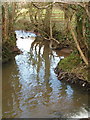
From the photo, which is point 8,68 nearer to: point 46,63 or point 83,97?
point 46,63

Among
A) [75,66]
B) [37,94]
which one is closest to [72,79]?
[75,66]

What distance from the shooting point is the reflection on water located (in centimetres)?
768

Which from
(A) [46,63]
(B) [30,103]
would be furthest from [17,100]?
(A) [46,63]

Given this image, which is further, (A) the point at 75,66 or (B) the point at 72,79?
(A) the point at 75,66

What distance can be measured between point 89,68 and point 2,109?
16.3 ft

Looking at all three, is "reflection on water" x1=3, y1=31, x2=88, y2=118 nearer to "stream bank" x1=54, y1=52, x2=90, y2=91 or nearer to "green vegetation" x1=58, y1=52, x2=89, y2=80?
"stream bank" x1=54, y1=52, x2=90, y2=91

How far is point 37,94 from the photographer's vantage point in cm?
941

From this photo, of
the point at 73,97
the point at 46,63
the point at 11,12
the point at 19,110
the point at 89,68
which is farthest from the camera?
the point at 11,12

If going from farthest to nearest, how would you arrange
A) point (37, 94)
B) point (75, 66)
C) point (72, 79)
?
point (75, 66) < point (72, 79) < point (37, 94)

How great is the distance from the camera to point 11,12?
18.1 metres

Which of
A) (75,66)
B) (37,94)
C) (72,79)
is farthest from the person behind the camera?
(75,66)

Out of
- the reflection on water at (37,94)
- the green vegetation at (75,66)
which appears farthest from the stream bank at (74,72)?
the reflection on water at (37,94)

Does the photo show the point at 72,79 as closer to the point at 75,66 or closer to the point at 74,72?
the point at 74,72

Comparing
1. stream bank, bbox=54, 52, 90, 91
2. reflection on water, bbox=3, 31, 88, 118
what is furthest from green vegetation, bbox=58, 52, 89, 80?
reflection on water, bbox=3, 31, 88, 118
